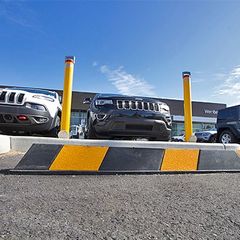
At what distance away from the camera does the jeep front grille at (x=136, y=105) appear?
14.6 ft

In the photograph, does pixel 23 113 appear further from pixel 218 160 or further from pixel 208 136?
pixel 208 136

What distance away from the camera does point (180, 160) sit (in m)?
3.11

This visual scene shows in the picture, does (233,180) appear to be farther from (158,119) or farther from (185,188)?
(158,119)

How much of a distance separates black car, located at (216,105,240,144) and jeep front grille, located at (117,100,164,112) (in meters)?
6.52

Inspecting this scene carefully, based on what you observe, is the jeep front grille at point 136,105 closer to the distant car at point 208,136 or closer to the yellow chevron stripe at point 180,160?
the yellow chevron stripe at point 180,160

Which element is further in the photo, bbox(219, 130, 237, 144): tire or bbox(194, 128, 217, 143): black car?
bbox(194, 128, 217, 143): black car

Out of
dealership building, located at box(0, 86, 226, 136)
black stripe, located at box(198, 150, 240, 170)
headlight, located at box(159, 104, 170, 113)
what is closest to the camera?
black stripe, located at box(198, 150, 240, 170)

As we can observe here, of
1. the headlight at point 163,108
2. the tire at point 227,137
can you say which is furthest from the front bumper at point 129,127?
the tire at point 227,137

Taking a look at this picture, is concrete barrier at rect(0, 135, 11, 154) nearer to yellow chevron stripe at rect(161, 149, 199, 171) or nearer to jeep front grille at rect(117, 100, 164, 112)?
jeep front grille at rect(117, 100, 164, 112)

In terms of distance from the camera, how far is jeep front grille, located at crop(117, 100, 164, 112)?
444cm

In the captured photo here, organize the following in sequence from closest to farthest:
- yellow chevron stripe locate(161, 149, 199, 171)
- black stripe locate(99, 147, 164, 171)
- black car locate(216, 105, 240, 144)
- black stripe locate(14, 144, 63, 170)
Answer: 1. black stripe locate(14, 144, 63, 170)
2. black stripe locate(99, 147, 164, 171)
3. yellow chevron stripe locate(161, 149, 199, 171)
4. black car locate(216, 105, 240, 144)

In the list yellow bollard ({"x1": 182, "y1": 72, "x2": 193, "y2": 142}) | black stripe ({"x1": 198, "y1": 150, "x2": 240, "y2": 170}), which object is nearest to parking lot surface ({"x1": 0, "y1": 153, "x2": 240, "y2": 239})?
black stripe ({"x1": 198, "y1": 150, "x2": 240, "y2": 170})

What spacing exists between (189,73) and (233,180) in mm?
3701

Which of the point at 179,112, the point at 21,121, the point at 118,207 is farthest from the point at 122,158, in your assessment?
the point at 179,112
